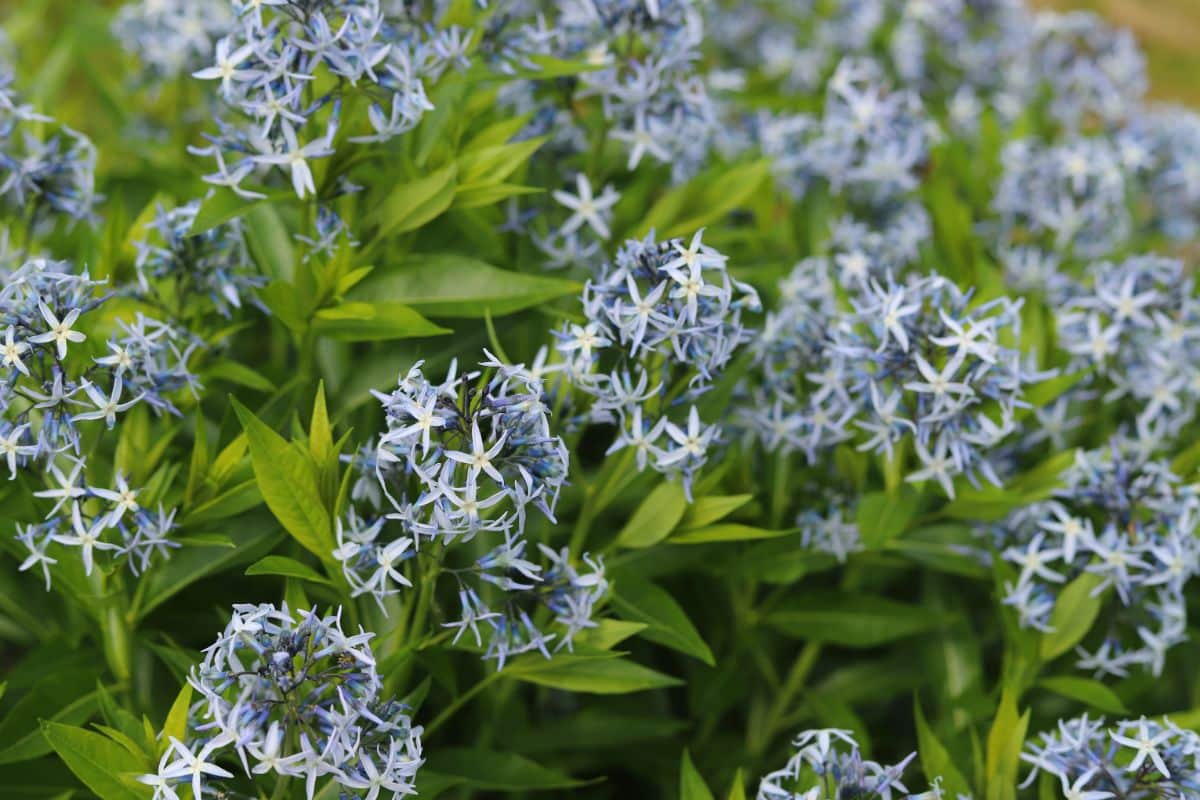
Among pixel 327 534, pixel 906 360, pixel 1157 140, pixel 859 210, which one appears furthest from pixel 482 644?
pixel 1157 140

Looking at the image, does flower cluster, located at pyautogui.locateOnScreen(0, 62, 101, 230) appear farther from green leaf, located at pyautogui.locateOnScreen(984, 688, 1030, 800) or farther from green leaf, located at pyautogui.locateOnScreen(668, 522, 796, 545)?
green leaf, located at pyautogui.locateOnScreen(984, 688, 1030, 800)

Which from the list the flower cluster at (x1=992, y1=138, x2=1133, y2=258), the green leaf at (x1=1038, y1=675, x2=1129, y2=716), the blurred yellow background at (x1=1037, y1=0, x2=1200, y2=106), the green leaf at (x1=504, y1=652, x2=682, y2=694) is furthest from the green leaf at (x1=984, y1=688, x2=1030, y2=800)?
the blurred yellow background at (x1=1037, y1=0, x2=1200, y2=106)

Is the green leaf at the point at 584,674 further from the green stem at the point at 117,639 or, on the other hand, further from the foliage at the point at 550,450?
the green stem at the point at 117,639

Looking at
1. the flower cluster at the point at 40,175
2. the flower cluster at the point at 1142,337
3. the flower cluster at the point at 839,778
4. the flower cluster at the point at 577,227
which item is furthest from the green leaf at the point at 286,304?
the flower cluster at the point at 1142,337

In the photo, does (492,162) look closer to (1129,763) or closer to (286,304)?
(286,304)

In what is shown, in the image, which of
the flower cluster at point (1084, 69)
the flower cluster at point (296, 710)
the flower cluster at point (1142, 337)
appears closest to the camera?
the flower cluster at point (296, 710)

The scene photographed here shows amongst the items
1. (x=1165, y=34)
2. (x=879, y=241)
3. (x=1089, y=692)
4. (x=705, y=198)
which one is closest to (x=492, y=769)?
(x=1089, y=692)
